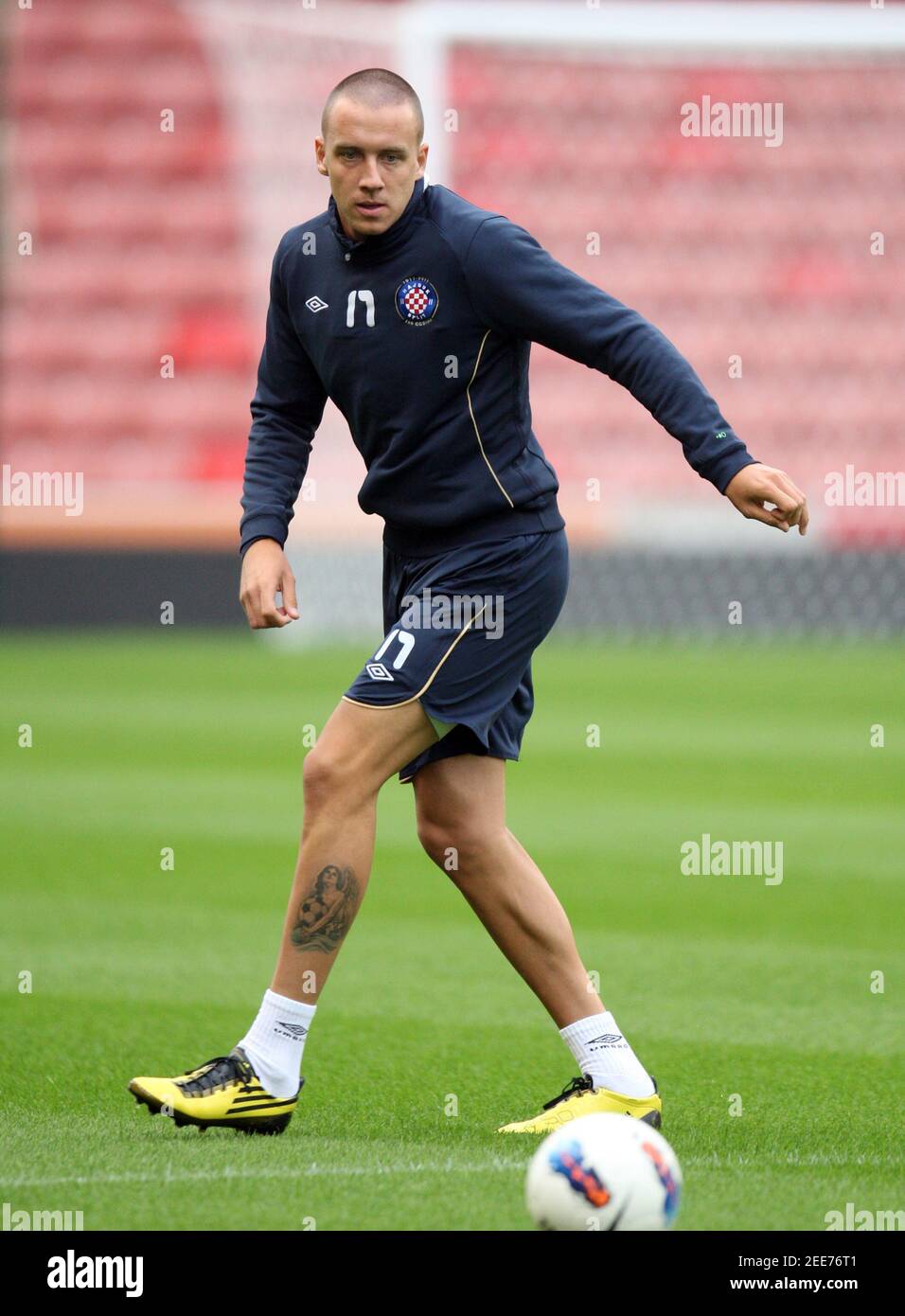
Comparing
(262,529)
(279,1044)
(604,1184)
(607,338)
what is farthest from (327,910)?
(607,338)

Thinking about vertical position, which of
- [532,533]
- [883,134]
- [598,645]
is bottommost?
[598,645]

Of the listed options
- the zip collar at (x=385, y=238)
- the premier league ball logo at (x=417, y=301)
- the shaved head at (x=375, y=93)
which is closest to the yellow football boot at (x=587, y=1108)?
the premier league ball logo at (x=417, y=301)

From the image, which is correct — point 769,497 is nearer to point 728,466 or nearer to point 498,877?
point 728,466

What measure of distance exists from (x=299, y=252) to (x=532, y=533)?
77 cm

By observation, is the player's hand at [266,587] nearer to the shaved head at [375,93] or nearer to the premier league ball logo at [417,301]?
the premier league ball logo at [417,301]

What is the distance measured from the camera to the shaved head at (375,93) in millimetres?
4074

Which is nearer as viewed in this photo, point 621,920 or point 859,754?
point 621,920

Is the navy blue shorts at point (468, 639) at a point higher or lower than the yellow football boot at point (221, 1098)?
higher

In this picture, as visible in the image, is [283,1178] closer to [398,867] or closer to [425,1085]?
[425,1085]

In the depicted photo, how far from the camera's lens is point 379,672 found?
4.12m

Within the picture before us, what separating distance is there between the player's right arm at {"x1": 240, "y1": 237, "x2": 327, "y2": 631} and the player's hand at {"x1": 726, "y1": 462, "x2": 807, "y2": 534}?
103cm

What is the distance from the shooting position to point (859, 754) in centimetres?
1083

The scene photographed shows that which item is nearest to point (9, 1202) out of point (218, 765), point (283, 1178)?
point (283, 1178)

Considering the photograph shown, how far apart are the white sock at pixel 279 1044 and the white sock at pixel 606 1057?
57 centimetres
